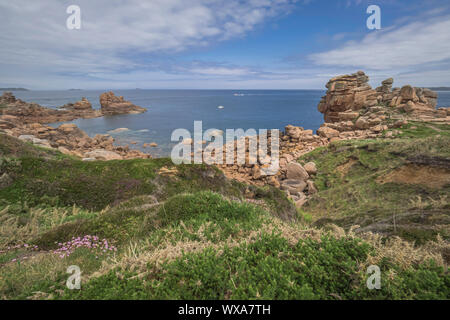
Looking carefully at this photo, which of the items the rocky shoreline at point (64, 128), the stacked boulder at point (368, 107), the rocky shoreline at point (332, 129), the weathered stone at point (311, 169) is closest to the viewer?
the weathered stone at point (311, 169)

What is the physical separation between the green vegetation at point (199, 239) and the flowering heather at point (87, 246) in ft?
0.56

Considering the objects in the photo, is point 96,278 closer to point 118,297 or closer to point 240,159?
point 118,297

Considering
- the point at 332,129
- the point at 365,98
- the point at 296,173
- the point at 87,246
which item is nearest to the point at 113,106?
the point at 332,129

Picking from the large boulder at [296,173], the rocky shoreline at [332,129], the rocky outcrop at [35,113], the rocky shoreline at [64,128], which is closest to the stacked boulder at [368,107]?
the rocky shoreline at [332,129]

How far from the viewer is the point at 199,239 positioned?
16.3 feet

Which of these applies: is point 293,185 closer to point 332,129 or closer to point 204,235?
point 204,235

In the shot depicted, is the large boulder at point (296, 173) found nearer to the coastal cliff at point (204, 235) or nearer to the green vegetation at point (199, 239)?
the coastal cliff at point (204, 235)

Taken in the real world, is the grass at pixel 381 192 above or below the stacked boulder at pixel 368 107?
below

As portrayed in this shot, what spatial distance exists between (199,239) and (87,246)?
141 inches

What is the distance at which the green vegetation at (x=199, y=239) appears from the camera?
2.89 m

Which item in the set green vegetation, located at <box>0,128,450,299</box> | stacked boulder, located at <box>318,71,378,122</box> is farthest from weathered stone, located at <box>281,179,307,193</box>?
stacked boulder, located at <box>318,71,378,122</box>

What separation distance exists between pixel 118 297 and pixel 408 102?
5754 cm

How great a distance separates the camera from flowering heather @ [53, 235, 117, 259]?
5738mm
